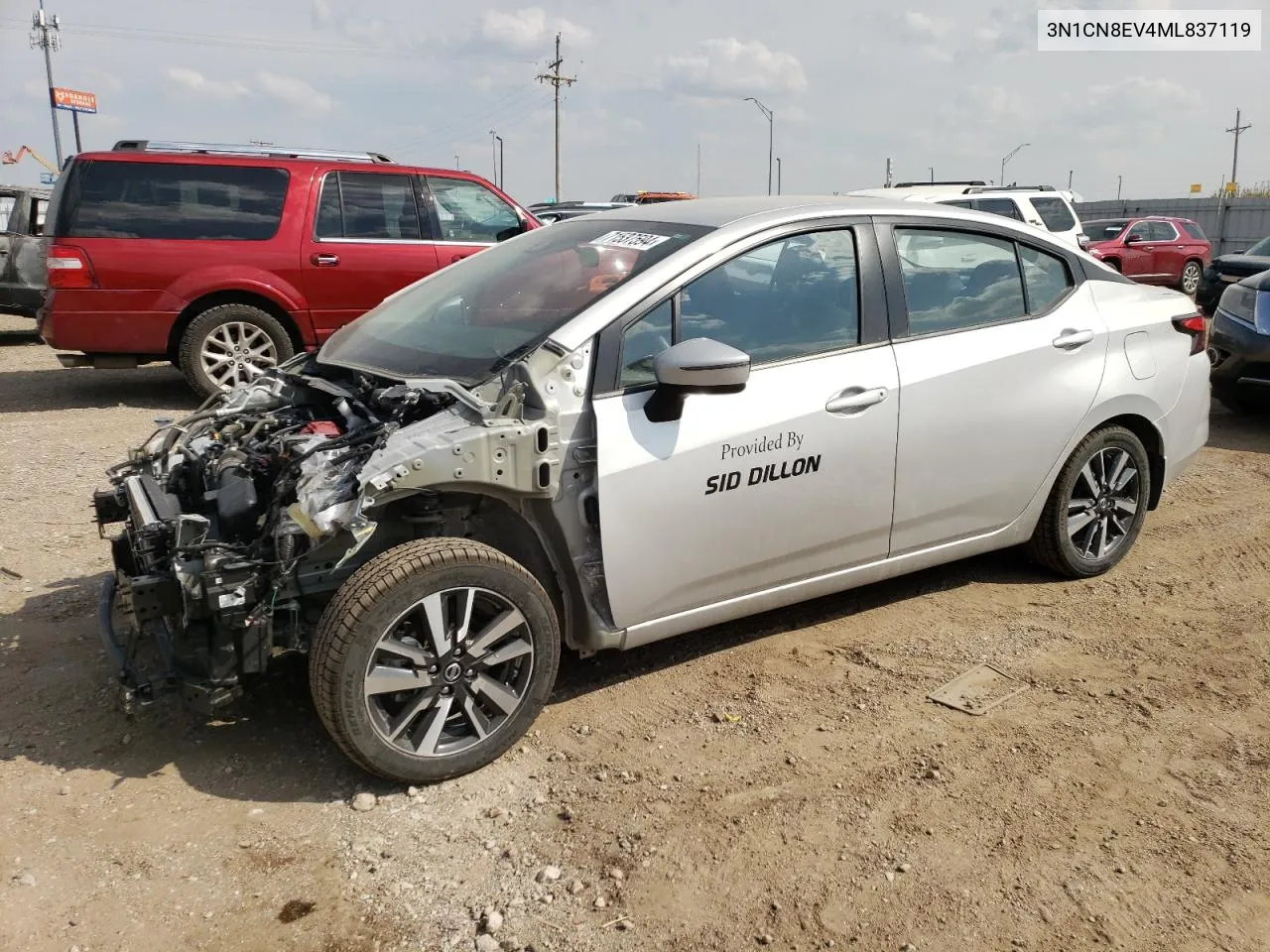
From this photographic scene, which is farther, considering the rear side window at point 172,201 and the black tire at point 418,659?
the rear side window at point 172,201

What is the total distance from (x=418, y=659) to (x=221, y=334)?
606 cm

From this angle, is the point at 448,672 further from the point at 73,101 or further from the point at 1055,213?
the point at 73,101

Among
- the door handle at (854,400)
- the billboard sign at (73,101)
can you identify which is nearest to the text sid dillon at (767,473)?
the door handle at (854,400)

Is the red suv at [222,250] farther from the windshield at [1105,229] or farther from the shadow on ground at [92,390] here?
the windshield at [1105,229]

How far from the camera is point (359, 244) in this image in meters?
8.65

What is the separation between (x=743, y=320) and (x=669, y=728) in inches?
56.8

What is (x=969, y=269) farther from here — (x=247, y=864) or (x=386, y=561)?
(x=247, y=864)

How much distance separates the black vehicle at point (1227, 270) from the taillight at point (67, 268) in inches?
450

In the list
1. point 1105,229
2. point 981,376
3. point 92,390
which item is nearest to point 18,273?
point 92,390

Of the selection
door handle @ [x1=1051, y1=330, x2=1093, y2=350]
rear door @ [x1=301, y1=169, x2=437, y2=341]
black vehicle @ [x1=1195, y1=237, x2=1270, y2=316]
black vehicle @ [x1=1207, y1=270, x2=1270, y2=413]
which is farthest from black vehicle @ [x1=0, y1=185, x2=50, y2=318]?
black vehicle @ [x1=1195, y1=237, x2=1270, y2=316]

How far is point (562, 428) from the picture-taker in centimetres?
325

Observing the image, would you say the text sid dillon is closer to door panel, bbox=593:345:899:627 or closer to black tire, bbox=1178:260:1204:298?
door panel, bbox=593:345:899:627

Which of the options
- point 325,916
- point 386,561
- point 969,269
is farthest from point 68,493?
point 969,269

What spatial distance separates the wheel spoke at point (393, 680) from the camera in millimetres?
3020
